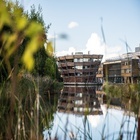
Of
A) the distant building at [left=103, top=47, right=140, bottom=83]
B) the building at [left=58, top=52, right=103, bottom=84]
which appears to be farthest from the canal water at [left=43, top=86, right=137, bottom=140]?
the building at [left=58, top=52, right=103, bottom=84]

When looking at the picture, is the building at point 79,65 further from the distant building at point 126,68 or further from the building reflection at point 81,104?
the building reflection at point 81,104

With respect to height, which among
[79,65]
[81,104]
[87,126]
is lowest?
[87,126]

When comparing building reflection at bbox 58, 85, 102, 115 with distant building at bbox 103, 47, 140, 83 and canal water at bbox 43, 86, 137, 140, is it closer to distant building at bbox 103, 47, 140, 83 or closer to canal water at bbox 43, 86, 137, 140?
canal water at bbox 43, 86, 137, 140

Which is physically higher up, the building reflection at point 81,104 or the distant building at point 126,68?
the distant building at point 126,68

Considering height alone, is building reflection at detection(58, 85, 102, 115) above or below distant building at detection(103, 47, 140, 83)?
below

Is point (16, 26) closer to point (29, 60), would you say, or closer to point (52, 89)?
point (29, 60)

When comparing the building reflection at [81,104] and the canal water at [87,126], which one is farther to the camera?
the building reflection at [81,104]

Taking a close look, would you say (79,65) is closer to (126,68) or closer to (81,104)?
(126,68)

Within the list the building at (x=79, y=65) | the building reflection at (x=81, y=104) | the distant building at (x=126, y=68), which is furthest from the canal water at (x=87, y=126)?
the building at (x=79, y=65)

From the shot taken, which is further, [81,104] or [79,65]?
[79,65]

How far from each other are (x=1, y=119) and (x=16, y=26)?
266 cm

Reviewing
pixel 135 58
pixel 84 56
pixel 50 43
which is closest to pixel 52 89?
pixel 50 43

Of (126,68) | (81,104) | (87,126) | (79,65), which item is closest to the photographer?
(87,126)

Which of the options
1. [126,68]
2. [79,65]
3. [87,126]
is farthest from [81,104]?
[79,65]
